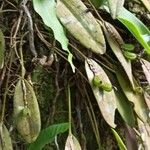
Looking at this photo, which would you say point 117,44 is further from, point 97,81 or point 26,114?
point 26,114

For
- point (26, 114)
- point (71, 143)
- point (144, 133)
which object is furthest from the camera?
point (144, 133)

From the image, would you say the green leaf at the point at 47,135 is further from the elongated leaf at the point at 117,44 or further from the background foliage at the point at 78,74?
the elongated leaf at the point at 117,44

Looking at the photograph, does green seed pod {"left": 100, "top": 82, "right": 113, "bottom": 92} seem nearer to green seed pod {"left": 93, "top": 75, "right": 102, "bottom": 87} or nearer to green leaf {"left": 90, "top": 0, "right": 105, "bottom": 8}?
green seed pod {"left": 93, "top": 75, "right": 102, "bottom": 87}

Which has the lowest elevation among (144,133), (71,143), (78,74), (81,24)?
(144,133)

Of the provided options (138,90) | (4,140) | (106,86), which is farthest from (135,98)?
(4,140)

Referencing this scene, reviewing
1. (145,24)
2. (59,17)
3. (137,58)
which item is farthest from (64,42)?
(145,24)

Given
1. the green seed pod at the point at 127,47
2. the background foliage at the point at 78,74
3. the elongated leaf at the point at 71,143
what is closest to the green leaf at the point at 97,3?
the background foliage at the point at 78,74
